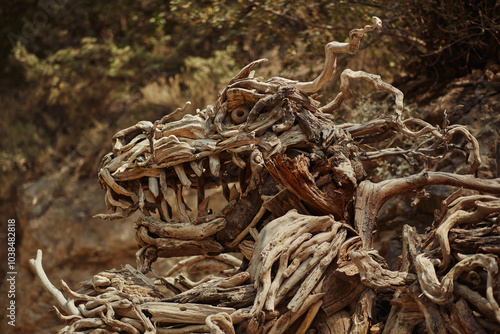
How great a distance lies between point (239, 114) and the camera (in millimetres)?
3104

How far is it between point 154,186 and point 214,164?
0.41 meters

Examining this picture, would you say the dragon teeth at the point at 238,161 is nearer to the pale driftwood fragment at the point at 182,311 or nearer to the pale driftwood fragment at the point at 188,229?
the pale driftwood fragment at the point at 188,229

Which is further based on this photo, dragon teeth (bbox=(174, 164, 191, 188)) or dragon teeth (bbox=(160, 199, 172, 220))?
dragon teeth (bbox=(160, 199, 172, 220))

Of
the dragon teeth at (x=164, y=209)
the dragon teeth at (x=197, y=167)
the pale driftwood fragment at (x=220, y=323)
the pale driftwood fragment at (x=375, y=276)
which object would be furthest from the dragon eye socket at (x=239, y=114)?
the pale driftwood fragment at (x=220, y=323)

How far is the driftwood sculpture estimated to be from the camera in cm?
246

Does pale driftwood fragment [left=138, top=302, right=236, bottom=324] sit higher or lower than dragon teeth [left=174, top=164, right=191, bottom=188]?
lower

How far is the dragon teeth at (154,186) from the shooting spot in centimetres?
312

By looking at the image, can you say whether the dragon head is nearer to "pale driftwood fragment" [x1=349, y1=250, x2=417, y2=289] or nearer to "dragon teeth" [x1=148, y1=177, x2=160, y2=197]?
"dragon teeth" [x1=148, y1=177, x2=160, y2=197]

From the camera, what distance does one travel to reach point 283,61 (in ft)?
20.2

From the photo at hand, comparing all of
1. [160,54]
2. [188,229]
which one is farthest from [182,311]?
[160,54]

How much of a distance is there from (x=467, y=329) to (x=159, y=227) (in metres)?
1.75

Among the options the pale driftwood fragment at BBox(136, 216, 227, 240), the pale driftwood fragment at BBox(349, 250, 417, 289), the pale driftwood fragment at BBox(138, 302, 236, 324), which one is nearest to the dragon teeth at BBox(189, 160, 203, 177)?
the pale driftwood fragment at BBox(136, 216, 227, 240)

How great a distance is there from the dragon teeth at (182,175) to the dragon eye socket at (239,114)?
0.43 metres

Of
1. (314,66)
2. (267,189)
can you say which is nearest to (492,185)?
(267,189)
